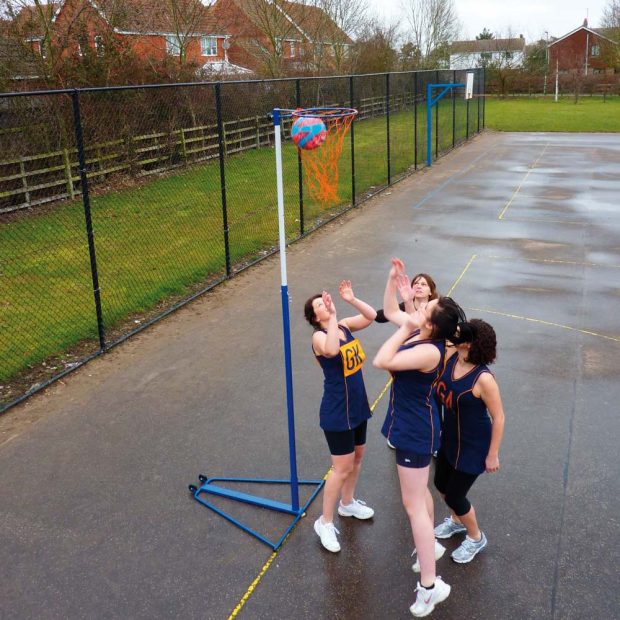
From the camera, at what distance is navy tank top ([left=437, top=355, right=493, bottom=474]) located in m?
3.75

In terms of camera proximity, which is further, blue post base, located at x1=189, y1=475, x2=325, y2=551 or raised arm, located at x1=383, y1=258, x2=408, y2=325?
blue post base, located at x1=189, y1=475, x2=325, y2=551

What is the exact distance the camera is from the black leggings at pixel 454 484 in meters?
Answer: 3.90

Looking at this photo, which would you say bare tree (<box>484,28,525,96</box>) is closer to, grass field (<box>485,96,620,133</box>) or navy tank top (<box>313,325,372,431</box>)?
grass field (<box>485,96,620,133</box>)

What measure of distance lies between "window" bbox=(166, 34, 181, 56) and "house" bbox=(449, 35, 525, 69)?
3582 cm

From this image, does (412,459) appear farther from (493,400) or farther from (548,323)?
(548,323)

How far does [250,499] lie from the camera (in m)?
4.79

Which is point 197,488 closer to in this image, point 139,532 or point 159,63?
point 139,532

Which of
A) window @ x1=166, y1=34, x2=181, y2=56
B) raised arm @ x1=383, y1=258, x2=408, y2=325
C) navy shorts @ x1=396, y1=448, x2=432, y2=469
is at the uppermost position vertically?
window @ x1=166, y1=34, x2=181, y2=56

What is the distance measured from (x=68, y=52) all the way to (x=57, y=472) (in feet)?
50.1

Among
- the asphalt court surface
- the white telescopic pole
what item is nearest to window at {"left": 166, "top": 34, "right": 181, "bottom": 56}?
the asphalt court surface

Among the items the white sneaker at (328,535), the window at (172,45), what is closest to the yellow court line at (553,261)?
the white sneaker at (328,535)

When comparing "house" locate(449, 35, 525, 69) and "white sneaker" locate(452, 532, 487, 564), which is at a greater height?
"house" locate(449, 35, 525, 69)

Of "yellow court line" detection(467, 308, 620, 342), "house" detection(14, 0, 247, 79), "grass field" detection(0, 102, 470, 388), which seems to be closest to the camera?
"yellow court line" detection(467, 308, 620, 342)

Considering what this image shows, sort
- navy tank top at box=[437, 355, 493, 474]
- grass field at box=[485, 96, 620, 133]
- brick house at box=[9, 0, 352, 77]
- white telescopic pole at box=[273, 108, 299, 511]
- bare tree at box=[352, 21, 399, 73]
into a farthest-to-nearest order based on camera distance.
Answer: bare tree at box=[352, 21, 399, 73]
grass field at box=[485, 96, 620, 133]
brick house at box=[9, 0, 352, 77]
white telescopic pole at box=[273, 108, 299, 511]
navy tank top at box=[437, 355, 493, 474]
